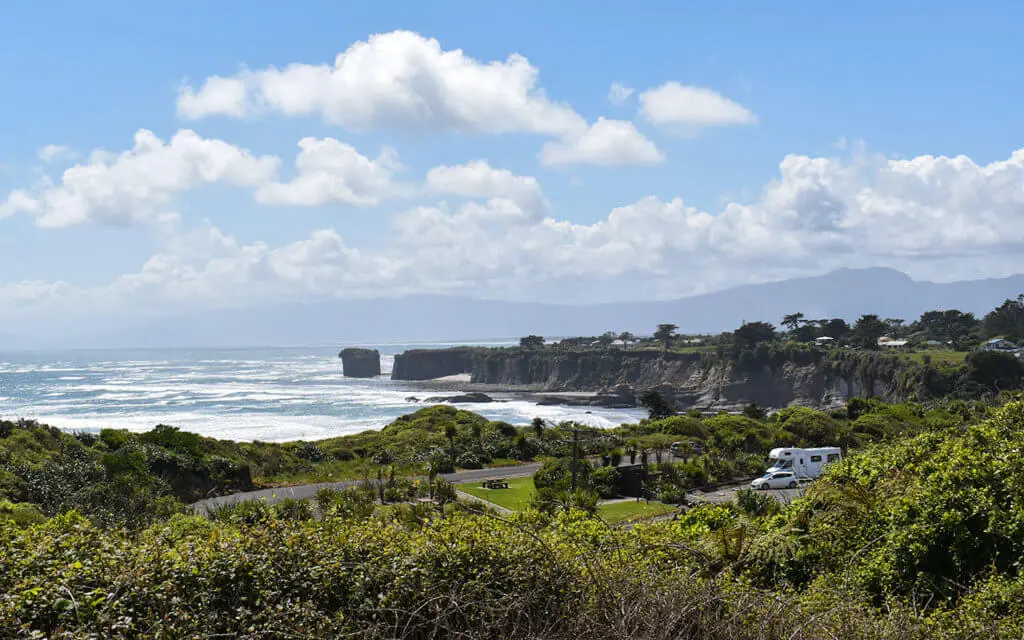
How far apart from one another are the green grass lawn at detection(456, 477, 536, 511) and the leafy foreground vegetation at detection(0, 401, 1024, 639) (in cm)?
1648

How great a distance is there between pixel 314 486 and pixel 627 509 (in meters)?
14.0

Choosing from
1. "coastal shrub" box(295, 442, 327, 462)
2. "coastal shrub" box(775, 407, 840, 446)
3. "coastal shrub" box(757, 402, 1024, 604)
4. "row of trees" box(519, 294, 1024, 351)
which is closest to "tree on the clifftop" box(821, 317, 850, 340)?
"row of trees" box(519, 294, 1024, 351)

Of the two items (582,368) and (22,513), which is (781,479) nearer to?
(22,513)

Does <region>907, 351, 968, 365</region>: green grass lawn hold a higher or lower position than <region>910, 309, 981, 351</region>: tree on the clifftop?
lower

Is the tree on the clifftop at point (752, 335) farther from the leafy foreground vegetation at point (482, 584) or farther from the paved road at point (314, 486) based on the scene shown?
the leafy foreground vegetation at point (482, 584)

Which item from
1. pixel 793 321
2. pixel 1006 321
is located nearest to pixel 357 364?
pixel 793 321

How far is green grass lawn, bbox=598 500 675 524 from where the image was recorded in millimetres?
23562

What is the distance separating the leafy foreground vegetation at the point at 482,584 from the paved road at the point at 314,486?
1698 cm

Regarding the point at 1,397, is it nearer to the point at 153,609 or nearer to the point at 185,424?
the point at 185,424

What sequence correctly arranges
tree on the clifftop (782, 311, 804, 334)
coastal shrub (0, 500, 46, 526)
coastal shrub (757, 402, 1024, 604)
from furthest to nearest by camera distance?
tree on the clifftop (782, 311, 804, 334), coastal shrub (0, 500, 46, 526), coastal shrub (757, 402, 1024, 604)

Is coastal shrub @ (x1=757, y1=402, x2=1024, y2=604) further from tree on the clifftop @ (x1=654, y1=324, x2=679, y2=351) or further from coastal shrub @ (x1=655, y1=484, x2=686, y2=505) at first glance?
tree on the clifftop @ (x1=654, y1=324, x2=679, y2=351)

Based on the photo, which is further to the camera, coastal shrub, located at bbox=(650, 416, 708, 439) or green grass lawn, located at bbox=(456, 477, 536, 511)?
coastal shrub, located at bbox=(650, 416, 708, 439)

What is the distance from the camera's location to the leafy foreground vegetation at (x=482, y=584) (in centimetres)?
730

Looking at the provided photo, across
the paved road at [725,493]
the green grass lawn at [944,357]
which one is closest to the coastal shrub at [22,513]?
the paved road at [725,493]
